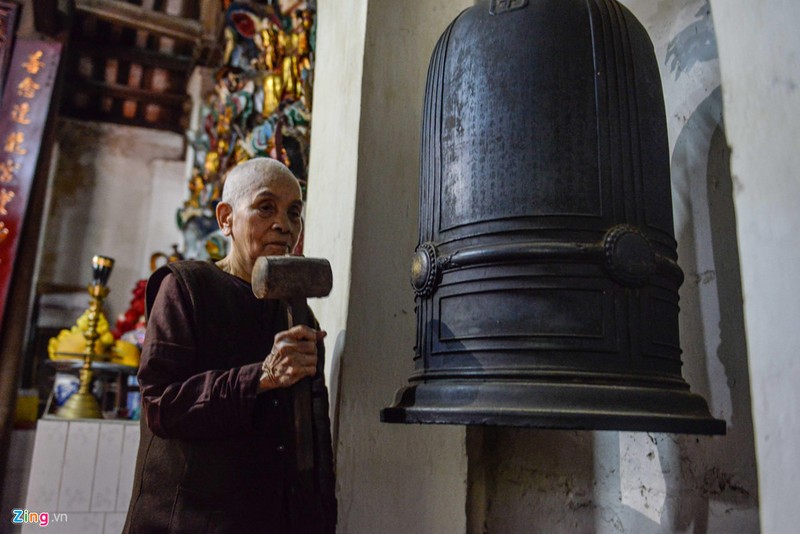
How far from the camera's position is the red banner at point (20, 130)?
12.7ft

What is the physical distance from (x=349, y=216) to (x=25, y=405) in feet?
11.0

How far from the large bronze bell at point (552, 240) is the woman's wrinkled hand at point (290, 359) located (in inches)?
7.7

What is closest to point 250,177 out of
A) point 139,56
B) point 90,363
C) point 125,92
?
point 90,363

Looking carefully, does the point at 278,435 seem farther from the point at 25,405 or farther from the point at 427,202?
the point at 25,405

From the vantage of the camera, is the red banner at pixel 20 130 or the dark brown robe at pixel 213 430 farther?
the red banner at pixel 20 130

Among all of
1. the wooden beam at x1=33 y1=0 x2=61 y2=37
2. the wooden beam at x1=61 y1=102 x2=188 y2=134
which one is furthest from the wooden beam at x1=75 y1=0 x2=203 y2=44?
the wooden beam at x1=61 y1=102 x2=188 y2=134

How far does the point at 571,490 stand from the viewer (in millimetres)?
1619

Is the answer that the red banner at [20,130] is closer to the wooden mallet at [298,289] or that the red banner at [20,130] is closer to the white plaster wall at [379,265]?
the white plaster wall at [379,265]

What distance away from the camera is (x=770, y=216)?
872 mm

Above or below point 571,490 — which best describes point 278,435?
above

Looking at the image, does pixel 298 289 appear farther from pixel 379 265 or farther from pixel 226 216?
pixel 379 265

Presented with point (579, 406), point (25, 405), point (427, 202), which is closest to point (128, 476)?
point (25, 405)

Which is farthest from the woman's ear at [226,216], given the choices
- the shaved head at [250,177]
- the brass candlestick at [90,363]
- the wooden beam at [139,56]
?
the wooden beam at [139,56]

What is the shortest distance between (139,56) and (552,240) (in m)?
5.45
